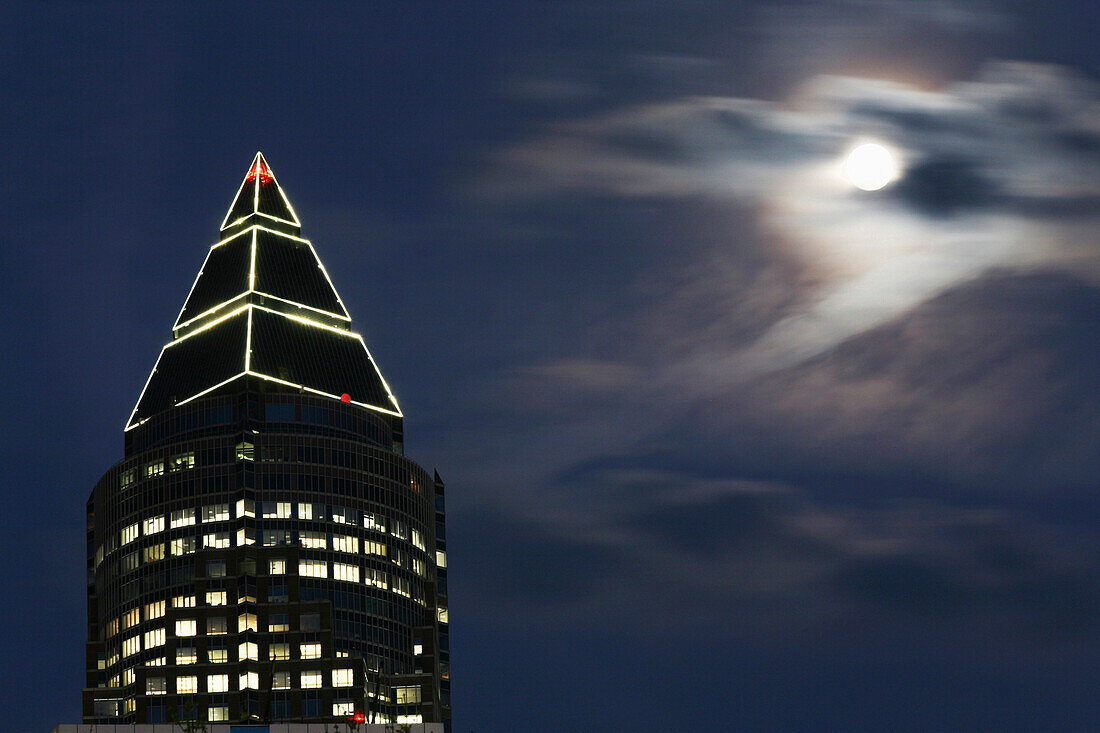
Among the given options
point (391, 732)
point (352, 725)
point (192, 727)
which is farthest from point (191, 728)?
point (391, 732)

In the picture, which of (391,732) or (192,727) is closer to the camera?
(192,727)

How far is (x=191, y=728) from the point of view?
154m

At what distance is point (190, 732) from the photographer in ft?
500

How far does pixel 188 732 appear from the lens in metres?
150

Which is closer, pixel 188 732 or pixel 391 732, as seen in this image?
pixel 188 732

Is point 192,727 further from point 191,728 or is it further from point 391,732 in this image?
point 391,732

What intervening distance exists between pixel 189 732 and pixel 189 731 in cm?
14

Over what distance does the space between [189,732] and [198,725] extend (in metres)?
1.80

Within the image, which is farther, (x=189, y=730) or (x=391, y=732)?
(x=391, y=732)

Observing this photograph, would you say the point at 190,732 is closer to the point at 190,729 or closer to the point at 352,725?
the point at 190,729

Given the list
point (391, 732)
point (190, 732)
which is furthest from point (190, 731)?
point (391, 732)

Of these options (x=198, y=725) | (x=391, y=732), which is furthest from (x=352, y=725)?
(x=391, y=732)

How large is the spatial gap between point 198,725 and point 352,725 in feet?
38.4

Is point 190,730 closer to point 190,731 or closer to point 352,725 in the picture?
point 190,731
